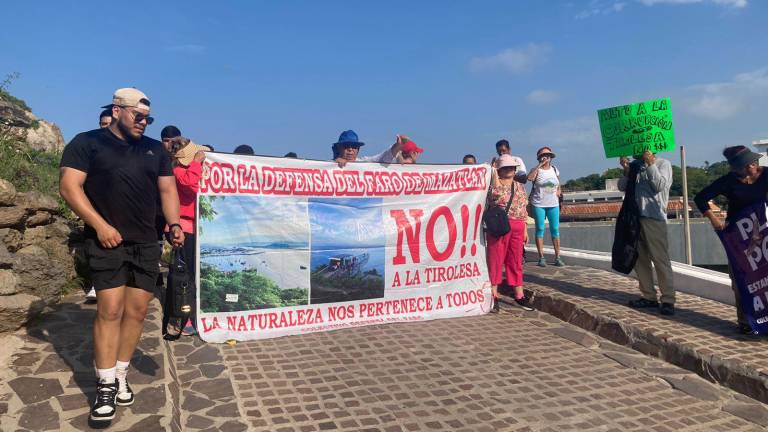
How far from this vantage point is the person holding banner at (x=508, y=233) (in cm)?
705

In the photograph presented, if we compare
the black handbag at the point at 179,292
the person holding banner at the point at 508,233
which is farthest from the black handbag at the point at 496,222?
the black handbag at the point at 179,292

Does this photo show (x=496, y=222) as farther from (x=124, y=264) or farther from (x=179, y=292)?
(x=124, y=264)

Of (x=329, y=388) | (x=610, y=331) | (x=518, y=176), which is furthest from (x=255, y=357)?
(x=518, y=176)

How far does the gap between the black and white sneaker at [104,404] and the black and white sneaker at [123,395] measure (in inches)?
5.0

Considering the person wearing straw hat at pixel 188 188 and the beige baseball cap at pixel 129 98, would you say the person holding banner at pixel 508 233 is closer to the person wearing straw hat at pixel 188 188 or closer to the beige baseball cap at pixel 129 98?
the person wearing straw hat at pixel 188 188

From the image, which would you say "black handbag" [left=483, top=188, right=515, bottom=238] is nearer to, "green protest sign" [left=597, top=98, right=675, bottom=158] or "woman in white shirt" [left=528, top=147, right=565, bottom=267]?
"green protest sign" [left=597, top=98, right=675, bottom=158]

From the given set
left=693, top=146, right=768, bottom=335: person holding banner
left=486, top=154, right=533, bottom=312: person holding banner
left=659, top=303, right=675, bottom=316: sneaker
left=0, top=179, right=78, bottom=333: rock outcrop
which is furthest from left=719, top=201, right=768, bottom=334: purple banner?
left=0, top=179, right=78, bottom=333: rock outcrop

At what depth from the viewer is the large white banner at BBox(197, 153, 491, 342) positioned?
5.55 meters

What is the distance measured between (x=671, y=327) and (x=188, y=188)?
5.26m

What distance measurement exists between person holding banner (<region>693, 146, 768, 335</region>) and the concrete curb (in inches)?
35.3

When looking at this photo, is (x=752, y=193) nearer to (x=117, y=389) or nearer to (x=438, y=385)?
(x=438, y=385)

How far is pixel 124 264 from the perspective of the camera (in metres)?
3.39

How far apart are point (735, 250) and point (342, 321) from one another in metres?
4.18

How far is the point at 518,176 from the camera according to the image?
9156 millimetres
